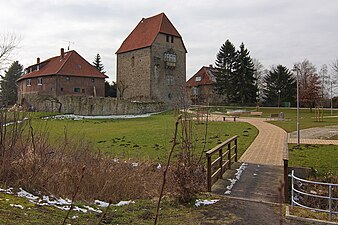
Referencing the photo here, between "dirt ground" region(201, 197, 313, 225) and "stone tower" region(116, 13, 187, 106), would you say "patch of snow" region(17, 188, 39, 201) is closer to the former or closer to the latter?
"dirt ground" region(201, 197, 313, 225)

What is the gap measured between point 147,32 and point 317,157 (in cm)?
4637

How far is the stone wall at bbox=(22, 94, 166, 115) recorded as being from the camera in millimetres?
43188

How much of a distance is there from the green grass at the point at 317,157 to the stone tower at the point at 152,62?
3577cm

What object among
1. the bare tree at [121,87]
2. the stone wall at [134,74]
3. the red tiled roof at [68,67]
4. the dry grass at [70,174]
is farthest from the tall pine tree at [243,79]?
the dry grass at [70,174]

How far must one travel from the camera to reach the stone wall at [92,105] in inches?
1700

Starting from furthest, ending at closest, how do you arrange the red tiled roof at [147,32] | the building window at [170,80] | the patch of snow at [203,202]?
the building window at [170,80]
the red tiled roof at [147,32]
the patch of snow at [203,202]

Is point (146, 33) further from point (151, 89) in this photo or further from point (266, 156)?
point (266, 156)

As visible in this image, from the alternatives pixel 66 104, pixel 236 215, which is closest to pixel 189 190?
pixel 236 215

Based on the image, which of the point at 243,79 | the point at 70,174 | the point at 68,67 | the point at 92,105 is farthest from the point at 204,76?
the point at 70,174

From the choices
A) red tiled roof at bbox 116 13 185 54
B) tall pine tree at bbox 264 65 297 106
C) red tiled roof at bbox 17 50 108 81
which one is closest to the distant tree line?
tall pine tree at bbox 264 65 297 106

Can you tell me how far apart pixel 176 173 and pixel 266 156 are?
8002mm

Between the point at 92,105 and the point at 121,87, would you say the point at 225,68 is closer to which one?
the point at 121,87

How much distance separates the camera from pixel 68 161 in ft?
29.9

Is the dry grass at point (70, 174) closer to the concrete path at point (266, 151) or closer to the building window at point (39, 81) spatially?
the concrete path at point (266, 151)
